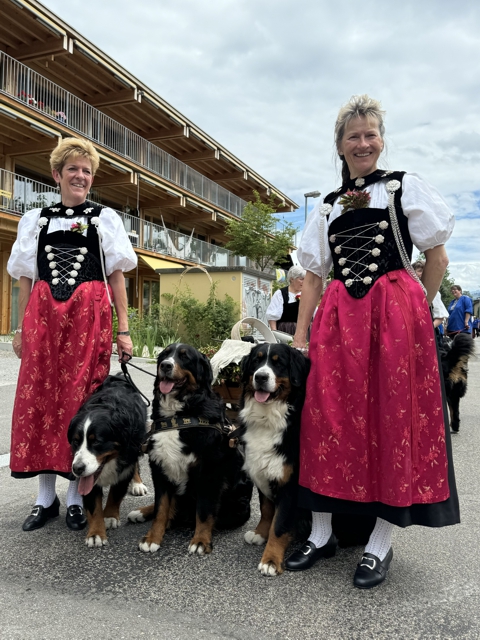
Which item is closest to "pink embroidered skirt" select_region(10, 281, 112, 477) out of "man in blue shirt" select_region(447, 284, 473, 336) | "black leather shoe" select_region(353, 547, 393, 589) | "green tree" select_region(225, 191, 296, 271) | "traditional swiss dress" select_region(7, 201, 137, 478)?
"traditional swiss dress" select_region(7, 201, 137, 478)

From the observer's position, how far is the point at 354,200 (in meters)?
2.57

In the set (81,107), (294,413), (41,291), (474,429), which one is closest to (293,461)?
(294,413)

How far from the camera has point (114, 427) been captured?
2854 mm

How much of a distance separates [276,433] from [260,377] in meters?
0.32

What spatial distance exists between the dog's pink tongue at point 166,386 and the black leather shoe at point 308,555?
1127mm

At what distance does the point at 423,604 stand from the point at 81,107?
20921 mm

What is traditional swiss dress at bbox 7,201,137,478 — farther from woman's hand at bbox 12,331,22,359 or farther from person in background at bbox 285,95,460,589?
person in background at bbox 285,95,460,589

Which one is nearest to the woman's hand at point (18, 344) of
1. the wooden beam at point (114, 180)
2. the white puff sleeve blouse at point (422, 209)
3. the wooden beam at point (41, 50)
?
the white puff sleeve blouse at point (422, 209)

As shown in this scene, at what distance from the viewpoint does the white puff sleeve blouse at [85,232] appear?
3.19 m

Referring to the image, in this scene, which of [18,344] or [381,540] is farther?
[18,344]

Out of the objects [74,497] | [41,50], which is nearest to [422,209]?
[74,497]

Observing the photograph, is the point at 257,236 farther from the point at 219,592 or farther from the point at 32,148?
the point at 219,592

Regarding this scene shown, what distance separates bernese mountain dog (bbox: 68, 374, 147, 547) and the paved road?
17cm

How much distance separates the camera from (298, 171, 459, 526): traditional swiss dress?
236 cm
